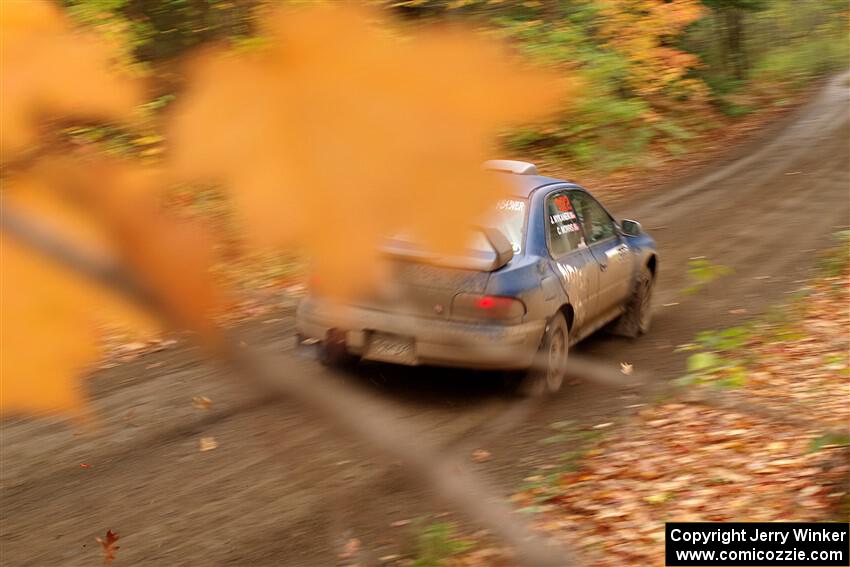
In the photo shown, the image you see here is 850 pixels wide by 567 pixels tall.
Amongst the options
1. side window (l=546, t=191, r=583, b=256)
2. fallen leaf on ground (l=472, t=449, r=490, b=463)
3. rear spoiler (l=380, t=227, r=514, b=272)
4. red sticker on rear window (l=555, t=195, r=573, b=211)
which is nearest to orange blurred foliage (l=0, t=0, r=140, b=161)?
rear spoiler (l=380, t=227, r=514, b=272)

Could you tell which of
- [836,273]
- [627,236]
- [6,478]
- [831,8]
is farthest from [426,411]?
[831,8]

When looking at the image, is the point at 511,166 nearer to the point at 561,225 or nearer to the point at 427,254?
the point at 427,254

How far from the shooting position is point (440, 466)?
1.50 meters

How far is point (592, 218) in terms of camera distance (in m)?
7.36

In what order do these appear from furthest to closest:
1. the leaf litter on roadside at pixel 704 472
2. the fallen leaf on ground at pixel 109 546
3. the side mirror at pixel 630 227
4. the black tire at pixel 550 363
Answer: the side mirror at pixel 630 227 → the black tire at pixel 550 363 → the leaf litter on roadside at pixel 704 472 → the fallen leaf on ground at pixel 109 546

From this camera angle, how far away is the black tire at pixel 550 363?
6270 mm

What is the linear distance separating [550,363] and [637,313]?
A: 2.08 metres

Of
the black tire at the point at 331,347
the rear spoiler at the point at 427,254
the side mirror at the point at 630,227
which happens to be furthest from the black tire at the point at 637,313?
the rear spoiler at the point at 427,254

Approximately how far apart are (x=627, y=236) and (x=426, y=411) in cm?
336

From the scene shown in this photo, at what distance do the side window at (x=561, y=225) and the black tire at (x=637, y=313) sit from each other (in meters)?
1.47

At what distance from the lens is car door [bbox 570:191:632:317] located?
7.18m

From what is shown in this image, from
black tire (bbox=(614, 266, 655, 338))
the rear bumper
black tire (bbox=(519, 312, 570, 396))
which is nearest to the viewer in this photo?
the rear bumper

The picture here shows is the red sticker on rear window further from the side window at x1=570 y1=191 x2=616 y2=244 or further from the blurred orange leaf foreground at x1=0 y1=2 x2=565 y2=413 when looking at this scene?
the blurred orange leaf foreground at x1=0 y1=2 x2=565 y2=413

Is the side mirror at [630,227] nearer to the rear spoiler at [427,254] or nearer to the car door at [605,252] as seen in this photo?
the car door at [605,252]
